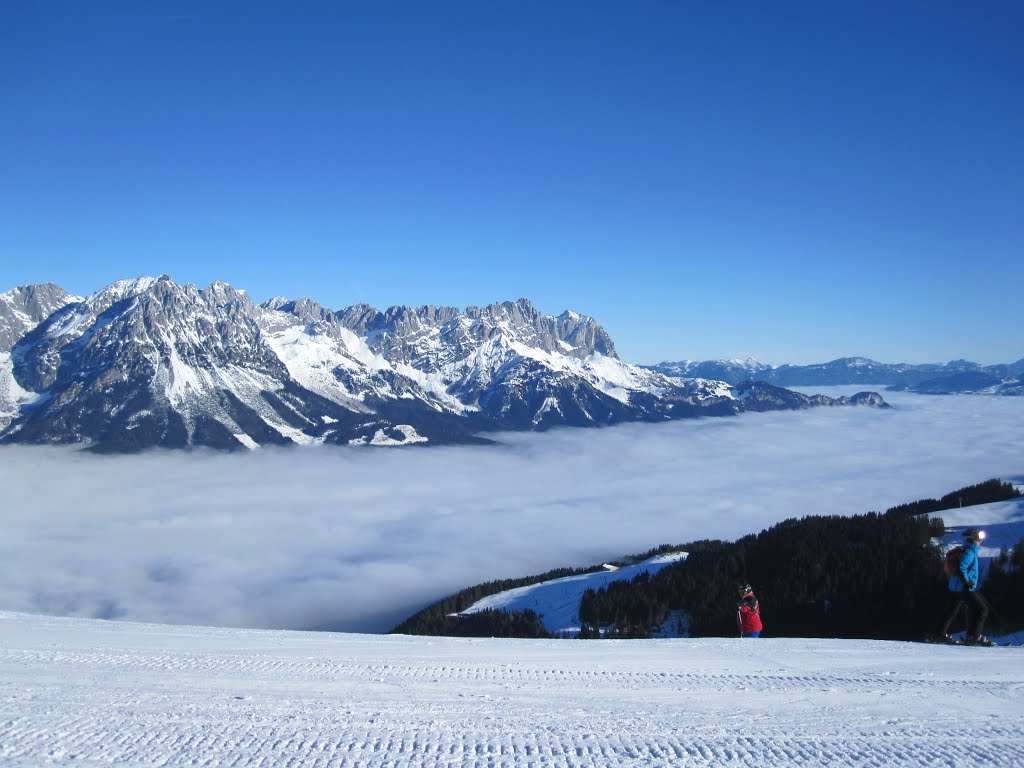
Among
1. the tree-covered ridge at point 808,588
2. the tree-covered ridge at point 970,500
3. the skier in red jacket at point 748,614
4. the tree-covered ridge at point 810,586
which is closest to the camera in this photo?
the skier in red jacket at point 748,614

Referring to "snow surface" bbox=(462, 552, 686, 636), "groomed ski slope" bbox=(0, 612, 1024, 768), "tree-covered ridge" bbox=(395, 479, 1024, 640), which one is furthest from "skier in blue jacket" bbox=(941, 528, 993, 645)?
"snow surface" bbox=(462, 552, 686, 636)

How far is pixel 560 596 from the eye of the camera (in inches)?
3681

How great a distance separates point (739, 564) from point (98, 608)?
19452 centimetres

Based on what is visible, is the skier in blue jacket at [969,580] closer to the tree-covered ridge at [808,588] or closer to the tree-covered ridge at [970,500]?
the tree-covered ridge at [808,588]

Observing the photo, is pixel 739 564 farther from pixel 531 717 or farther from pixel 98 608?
pixel 98 608

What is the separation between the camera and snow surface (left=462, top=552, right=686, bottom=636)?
83250mm

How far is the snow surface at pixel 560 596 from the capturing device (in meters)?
83.2

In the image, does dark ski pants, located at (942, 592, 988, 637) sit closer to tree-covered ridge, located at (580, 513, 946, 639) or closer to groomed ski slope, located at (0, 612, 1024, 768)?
groomed ski slope, located at (0, 612, 1024, 768)

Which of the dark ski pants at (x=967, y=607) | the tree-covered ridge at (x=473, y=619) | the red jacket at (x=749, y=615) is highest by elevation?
the dark ski pants at (x=967, y=607)

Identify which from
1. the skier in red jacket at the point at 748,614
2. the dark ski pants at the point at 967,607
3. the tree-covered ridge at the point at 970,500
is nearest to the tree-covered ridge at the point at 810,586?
the tree-covered ridge at the point at 970,500

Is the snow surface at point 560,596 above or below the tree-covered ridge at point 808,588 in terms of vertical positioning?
below

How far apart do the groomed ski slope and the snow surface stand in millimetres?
67614

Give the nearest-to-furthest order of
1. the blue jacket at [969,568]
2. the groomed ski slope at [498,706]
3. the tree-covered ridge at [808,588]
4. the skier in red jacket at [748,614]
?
the groomed ski slope at [498,706]
the blue jacket at [969,568]
the skier in red jacket at [748,614]
the tree-covered ridge at [808,588]

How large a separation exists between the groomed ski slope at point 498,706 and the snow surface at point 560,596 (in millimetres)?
67614
